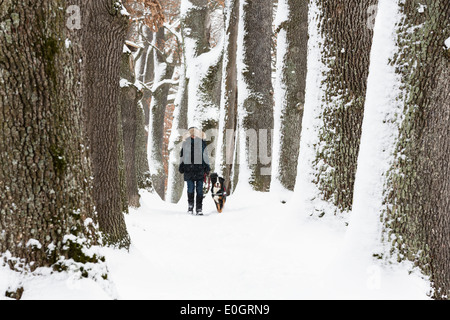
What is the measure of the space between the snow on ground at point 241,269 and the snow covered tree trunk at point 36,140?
10.4 inches

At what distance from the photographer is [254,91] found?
1150cm

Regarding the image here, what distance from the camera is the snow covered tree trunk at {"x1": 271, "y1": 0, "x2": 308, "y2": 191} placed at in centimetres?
965

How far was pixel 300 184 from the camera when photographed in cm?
666

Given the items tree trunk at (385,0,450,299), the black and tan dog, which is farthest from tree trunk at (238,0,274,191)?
tree trunk at (385,0,450,299)

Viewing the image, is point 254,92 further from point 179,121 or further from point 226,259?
point 226,259

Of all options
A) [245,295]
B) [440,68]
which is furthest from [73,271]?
[440,68]

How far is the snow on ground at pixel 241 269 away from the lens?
3.98 meters

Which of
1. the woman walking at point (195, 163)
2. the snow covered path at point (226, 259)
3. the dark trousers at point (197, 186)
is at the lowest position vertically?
the snow covered path at point (226, 259)

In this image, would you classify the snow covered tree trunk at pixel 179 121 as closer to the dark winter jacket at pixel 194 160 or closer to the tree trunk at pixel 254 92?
the tree trunk at pixel 254 92

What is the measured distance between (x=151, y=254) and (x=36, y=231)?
2.73 metres

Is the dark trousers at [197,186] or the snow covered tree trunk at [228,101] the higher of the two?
the snow covered tree trunk at [228,101]

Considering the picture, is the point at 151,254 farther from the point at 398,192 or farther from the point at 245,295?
Answer: the point at 398,192

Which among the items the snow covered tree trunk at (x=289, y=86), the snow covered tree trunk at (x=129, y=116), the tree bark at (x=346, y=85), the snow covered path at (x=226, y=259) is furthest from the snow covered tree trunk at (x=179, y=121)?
the tree bark at (x=346, y=85)

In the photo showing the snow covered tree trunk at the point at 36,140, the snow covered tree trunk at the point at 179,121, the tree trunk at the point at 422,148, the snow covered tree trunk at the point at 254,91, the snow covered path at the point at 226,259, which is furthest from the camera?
the snow covered tree trunk at the point at 179,121
